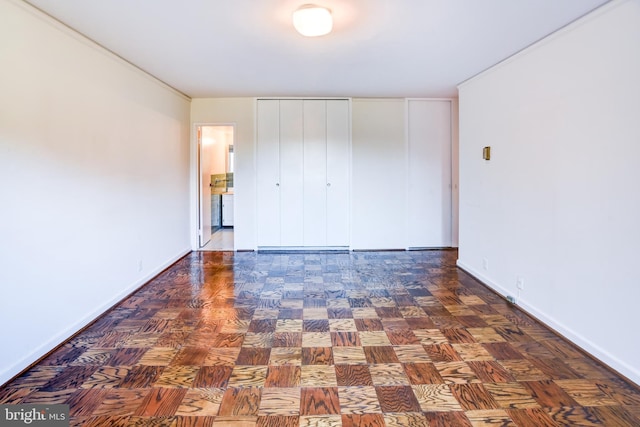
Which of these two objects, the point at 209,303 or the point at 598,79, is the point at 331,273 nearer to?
the point at 209,303

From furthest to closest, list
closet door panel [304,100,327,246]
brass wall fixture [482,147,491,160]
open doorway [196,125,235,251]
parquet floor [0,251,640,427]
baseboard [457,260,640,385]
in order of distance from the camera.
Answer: open doorway [196,125,235,251], closet door panel [304,100,327,246], brass wall fixture [482,147,491,160], baseboard [457,260,640,385], parquet floor [0,251,640,427]

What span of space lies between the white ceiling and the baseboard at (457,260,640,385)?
7.46 feet

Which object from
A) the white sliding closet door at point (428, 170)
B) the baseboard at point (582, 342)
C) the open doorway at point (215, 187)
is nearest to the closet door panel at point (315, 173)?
the open doorway at point (215, 187)

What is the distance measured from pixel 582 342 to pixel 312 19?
2971 mm

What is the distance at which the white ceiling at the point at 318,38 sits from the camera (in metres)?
2.39

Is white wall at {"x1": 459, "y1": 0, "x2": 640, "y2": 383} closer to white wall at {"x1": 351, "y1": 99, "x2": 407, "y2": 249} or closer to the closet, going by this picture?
white wall at {"x1": 351, "y1": 99, "x2": 407, "y2": 249}

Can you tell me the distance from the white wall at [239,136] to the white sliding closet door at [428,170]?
2517 millimetres

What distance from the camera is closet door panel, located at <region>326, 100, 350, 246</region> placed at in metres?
5.48

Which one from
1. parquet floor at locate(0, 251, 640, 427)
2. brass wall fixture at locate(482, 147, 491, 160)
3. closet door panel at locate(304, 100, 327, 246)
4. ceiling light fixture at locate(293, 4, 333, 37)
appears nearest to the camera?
parquet floor at locate(0, 251, 640, 427)

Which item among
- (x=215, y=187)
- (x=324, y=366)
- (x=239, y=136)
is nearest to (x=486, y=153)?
(x=324, y=366)

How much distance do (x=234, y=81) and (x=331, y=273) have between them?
8.93 feet

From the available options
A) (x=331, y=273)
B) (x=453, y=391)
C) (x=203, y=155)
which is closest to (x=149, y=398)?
(x=453, y=391)

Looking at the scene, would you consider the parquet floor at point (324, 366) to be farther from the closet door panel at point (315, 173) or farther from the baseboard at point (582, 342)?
the closet door panel at point (315, 173)

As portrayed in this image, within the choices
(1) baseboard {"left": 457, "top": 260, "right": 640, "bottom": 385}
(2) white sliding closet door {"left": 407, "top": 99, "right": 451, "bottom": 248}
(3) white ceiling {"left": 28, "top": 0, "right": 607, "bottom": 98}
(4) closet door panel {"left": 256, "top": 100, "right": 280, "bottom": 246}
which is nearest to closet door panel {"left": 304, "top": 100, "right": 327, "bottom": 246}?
(4) closet door panel {"left": 256, "top": 100, "right": 280, "bottom": 246}
